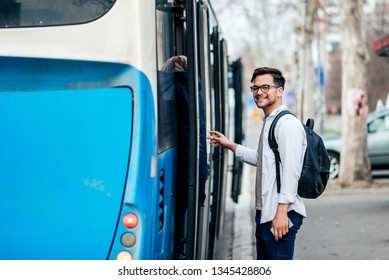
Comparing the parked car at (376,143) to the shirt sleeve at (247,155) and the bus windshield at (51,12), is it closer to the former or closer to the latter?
the shirt sleeve at (247,155)

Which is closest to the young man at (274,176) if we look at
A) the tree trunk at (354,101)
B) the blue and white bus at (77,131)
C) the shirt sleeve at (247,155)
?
the shirt sleeve at (247,155)

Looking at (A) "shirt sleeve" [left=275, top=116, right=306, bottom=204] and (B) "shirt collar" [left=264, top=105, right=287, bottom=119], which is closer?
(A) "shirt sleeve" [left=275, top=116, right=306, bottom=204]

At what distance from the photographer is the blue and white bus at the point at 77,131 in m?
4.67

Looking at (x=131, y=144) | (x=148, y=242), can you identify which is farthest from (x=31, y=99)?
(x=148, y=242)

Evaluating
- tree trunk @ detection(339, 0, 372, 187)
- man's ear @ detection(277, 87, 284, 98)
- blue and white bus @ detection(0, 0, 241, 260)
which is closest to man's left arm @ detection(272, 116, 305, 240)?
man's ear @ detection(277, 87, 284, 98)

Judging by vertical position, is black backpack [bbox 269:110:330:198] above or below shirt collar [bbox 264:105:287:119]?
below

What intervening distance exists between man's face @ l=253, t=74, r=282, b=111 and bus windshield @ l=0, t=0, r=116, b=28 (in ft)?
3.57

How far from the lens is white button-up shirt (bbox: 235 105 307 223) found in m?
4.86

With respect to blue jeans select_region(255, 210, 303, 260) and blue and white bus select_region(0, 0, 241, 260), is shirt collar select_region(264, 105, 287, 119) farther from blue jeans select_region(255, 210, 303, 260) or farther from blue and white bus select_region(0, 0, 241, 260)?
blue and white bus select_region(0, 0, 241, 260)

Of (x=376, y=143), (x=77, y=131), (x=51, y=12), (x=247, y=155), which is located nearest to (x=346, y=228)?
(x=247, y=155)

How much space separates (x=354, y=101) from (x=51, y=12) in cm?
1255

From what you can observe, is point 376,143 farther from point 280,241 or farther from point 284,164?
point 284,164

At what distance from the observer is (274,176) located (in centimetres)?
500

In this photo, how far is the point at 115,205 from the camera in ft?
15.3
